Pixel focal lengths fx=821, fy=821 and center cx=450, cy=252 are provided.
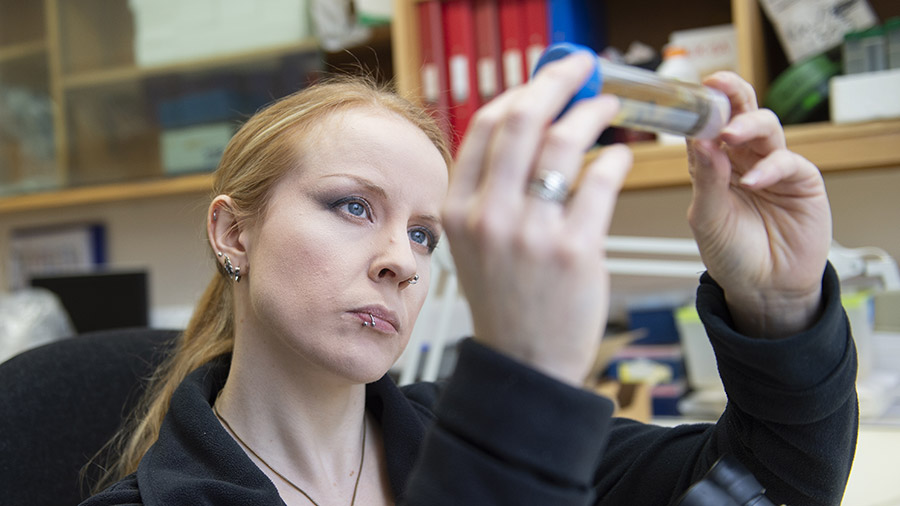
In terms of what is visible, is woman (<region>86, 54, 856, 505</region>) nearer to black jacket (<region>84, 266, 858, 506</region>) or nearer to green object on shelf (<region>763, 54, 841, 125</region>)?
black jacket (<region>84, 266, 858, 506</region>)

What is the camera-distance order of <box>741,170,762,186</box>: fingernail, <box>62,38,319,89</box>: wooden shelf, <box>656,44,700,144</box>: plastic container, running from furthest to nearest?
<box>62,38,319,89</box>: wooden shelf, <box>656,44,700,144</box>: plastic container, <box>741,170,762,186</box>: fingernail

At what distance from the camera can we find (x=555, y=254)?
428mm

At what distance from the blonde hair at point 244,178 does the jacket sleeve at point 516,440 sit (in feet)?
1.38

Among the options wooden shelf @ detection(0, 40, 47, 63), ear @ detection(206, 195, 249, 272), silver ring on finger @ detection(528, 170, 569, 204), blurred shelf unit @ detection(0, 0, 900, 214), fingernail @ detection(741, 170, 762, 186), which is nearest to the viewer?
silver ring on finger @ detection(528, 170, 569, 204)

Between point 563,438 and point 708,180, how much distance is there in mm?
308

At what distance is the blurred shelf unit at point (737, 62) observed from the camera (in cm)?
148

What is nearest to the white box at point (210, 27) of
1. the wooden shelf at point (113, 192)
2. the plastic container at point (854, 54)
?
the wooden shelf at point (113, 192)

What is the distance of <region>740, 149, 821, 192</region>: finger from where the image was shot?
611mm

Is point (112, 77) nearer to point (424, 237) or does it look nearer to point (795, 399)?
point (424, 237)

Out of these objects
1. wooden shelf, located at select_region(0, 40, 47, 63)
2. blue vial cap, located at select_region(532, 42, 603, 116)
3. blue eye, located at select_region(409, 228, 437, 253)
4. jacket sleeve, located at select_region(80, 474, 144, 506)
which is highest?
wooden shelf, located at select_region(0, 40, 47, 63)

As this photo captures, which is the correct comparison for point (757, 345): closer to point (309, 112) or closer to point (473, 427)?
point (473, 427)

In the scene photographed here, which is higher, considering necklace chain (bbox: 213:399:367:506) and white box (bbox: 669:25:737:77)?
white box (bbox: 669:25:737:77)

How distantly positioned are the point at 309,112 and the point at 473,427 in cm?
49

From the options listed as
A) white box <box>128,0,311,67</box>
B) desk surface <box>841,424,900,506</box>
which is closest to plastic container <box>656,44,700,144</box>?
desk surface <box>841,424,900,506</box>
